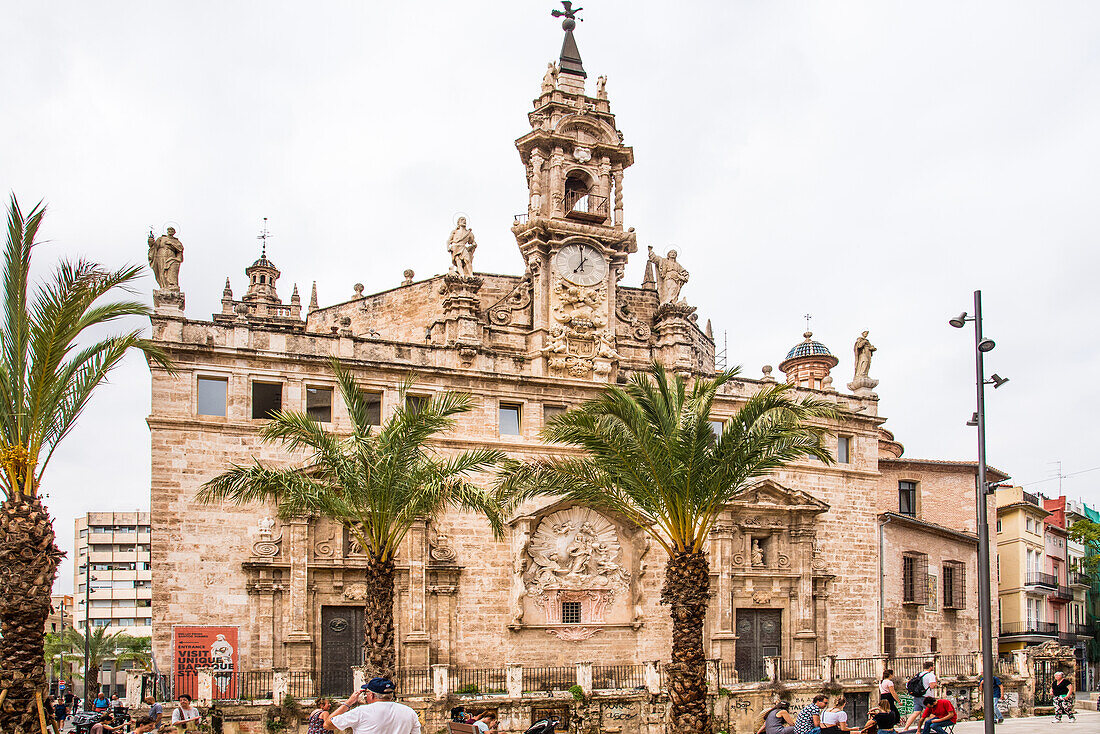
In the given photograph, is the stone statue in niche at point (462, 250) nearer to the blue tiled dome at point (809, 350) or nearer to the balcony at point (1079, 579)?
the blue tiled dome at point (809, 350)

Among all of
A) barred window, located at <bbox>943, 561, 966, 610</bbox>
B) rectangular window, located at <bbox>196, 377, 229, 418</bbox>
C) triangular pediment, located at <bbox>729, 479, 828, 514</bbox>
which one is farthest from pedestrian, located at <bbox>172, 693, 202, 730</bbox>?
barred window, located at <bbox>943, 561, 966, 610</bbox>

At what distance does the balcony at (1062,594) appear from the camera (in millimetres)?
51688

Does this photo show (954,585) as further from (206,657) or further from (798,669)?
(206,657)

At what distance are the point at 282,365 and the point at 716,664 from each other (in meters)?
14.2

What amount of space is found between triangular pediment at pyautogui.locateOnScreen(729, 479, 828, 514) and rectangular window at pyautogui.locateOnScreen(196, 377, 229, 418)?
15435 mm

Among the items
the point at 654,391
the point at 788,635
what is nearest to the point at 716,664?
the point at 788,635

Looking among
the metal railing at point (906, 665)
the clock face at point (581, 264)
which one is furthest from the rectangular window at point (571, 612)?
the metal railing at point (906, 665)

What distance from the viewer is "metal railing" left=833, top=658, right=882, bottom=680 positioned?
3103 centimetres

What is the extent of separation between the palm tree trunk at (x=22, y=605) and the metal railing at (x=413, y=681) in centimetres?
1190

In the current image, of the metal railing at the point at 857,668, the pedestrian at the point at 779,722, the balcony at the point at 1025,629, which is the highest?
the pedestrian at the point at 779,722

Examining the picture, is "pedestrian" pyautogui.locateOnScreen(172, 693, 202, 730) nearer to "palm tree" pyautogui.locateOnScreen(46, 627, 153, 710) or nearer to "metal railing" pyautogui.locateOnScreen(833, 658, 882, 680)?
"metal railing" pyautogui.locateOnScreen(833, 658, 882, 680)

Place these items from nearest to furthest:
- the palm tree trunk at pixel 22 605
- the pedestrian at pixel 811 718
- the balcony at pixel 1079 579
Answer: the pedestrian at pixel 811 718
the palm tree trunk at pixel 22 605
the balcony at pixel 1079 579

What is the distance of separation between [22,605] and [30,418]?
2.76m

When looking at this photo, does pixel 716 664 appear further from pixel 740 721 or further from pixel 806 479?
pixel 806 479
